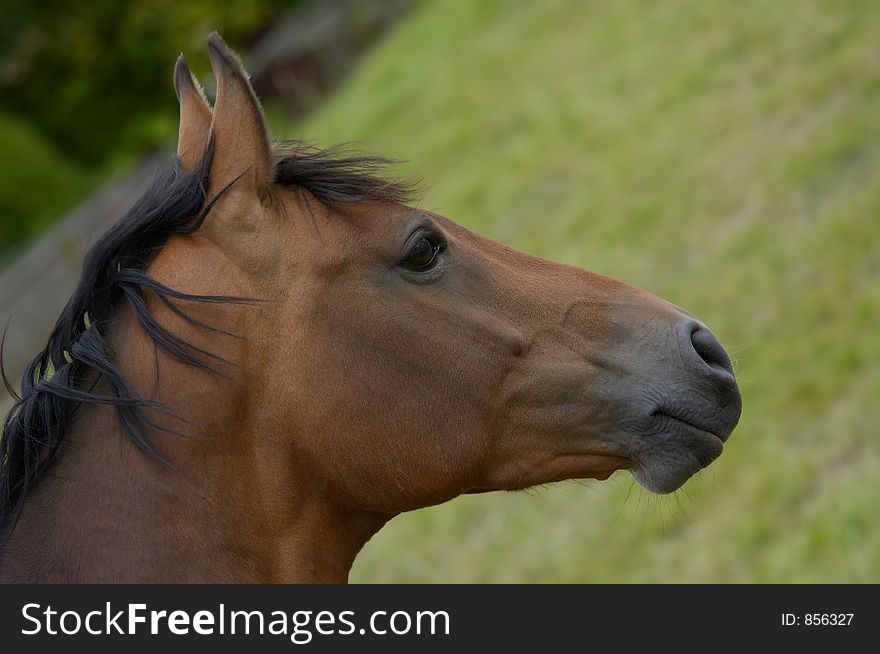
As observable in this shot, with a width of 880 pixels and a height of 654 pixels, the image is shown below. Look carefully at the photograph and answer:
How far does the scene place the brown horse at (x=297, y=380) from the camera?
264cm

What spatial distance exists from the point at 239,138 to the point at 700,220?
6.60 meters

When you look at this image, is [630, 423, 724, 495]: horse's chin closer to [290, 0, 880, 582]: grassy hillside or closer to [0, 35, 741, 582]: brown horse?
[0, 35, 741, 582]: brown horse

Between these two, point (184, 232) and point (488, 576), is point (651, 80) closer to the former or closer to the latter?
point (488, 576)

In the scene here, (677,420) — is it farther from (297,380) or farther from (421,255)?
(297,380)

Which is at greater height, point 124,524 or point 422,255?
point 422,255

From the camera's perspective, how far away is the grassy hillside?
6.13m

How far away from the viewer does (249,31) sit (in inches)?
753

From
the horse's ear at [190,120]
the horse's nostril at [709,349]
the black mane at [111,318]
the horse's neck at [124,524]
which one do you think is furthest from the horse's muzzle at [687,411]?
the horse's ear at [190,120]

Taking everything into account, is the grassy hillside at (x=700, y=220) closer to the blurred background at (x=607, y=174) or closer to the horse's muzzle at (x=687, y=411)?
the blurred background at (x=607, y=174)

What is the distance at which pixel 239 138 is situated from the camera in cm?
277

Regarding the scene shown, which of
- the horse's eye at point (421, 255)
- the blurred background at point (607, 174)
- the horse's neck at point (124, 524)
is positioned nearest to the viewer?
the horse's neck at point (124, 524)

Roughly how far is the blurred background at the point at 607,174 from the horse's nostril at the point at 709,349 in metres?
0.57

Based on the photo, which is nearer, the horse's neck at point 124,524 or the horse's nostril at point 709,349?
the horse's neck at point 124,524

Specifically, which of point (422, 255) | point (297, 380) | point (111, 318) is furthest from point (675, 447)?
point (111, 318)
